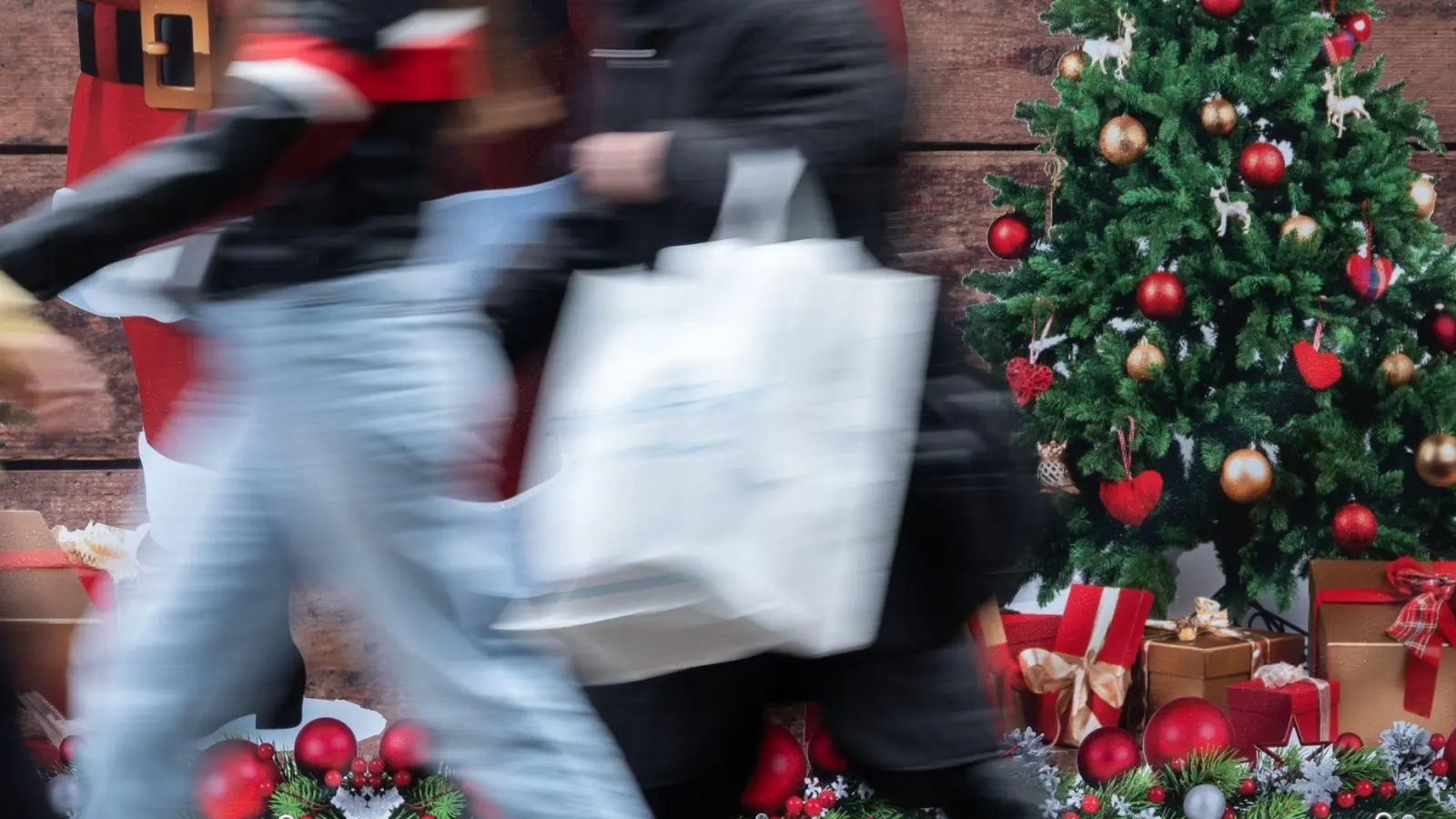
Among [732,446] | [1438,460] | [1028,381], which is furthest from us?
[1028,381]

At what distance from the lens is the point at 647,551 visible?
3.64 ft

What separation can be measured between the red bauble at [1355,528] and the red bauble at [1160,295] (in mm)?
415

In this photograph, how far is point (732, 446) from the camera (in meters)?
1.11

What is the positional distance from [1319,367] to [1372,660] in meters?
0.47

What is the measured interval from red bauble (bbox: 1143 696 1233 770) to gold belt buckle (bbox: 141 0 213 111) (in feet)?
5.89

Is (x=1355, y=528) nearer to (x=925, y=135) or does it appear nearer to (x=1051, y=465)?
(x=1051, y=465)

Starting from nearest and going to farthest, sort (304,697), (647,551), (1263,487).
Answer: (647,551), (1263,487), (304,697)

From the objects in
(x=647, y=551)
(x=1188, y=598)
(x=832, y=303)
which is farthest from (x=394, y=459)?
(x=1188, y=598)

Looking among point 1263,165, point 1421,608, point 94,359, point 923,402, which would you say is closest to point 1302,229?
point 1263,165

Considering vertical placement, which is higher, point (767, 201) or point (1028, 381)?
point (767, 201)

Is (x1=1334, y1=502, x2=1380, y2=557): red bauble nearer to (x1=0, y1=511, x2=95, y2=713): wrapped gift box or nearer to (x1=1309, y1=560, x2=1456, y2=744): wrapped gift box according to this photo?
(x1=1309, y1=560, x2=1456, y2=744): wrapped gift box

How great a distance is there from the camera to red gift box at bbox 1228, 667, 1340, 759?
2.25 m

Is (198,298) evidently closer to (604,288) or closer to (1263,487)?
(604,288)

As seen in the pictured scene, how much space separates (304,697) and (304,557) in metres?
1.75
